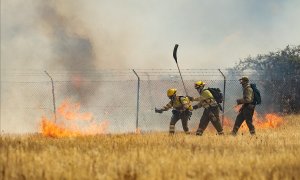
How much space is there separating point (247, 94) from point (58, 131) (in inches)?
216

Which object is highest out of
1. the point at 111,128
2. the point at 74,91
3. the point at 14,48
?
the point at 14,48

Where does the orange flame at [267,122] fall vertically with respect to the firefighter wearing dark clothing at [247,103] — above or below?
below

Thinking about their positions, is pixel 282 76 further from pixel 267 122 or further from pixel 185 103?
pixel 185 103

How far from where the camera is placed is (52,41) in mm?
27031

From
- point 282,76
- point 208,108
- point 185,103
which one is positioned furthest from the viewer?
point 282,76

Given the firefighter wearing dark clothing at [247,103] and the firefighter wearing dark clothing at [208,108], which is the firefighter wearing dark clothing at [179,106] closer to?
the firefighter wearing dark clothing at [208,108]

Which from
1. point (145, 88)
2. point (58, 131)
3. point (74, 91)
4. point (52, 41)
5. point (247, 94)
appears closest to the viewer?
point (247, 94)

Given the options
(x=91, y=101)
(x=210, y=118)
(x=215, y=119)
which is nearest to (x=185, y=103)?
(x=210, y=118)

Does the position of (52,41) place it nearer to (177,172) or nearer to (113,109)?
(113,109)

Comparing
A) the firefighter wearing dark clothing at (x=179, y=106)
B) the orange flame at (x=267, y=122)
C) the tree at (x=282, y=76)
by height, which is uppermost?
the tree at (x=282, y=76)

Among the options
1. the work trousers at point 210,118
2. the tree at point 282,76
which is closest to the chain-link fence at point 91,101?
the tree at point 282,76

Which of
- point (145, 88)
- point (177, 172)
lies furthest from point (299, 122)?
point (177, 172)

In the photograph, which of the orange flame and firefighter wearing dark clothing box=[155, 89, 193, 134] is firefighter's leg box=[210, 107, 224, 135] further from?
the orange flame

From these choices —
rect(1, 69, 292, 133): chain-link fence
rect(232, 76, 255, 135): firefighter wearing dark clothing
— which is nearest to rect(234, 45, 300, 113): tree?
rect(1, 69, 292, 133): chain-link fence
